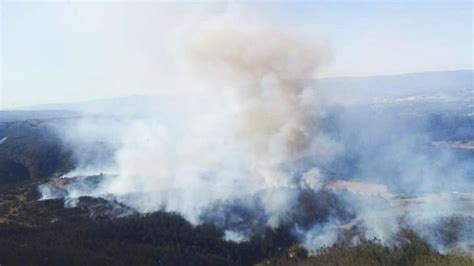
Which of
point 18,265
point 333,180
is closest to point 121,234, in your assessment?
point 18,265

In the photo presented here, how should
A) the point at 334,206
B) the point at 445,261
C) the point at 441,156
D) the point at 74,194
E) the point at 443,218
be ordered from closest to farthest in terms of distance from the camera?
the point at 445,261 < the point at 443,218 < the point at 334,206 < the point at 74,194 < the point at 441,156

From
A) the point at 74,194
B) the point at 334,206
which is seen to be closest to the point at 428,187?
the point at 334,206

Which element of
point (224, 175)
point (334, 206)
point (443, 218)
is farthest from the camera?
point (224, 175)

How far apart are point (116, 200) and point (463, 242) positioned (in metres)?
75.5

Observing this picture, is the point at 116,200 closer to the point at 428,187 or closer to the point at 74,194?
the point at 74,194

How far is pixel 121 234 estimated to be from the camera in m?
106

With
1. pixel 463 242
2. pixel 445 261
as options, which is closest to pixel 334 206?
pixel 463 242

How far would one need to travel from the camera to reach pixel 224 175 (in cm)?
15175

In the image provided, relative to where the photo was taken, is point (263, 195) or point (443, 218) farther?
point (263, 195)

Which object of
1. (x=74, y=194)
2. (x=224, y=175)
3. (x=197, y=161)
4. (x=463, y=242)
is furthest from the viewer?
(x=197, y=161)

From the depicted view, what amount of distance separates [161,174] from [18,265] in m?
74.6

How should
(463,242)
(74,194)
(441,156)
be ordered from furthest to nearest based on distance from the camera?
1. (441,156)
2. (74,194)
3. (463,242)

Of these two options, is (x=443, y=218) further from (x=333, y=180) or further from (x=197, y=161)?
(x=197, y=161)

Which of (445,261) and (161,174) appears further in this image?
(161,174)
